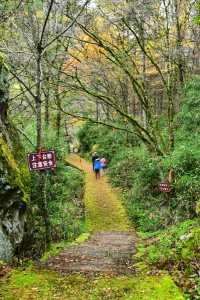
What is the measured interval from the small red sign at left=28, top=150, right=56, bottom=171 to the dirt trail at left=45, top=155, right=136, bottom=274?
2200mm

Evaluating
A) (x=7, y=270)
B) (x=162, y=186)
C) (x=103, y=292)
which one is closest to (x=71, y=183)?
(x=162, y=186)

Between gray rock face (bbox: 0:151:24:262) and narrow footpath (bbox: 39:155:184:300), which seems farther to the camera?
gray rock face (bbox: 0:151:24:262)

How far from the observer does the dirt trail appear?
855 cm

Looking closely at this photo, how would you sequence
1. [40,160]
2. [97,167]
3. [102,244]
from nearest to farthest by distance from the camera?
[40,160]
[102,244]
[97,167]

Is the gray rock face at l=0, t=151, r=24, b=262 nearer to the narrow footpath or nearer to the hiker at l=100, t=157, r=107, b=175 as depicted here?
the narrow footpath

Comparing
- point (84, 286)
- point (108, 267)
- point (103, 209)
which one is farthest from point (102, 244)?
point (103, 209)

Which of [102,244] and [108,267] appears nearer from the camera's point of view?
[108,267]

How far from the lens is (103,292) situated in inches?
252

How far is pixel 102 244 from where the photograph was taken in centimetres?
1168

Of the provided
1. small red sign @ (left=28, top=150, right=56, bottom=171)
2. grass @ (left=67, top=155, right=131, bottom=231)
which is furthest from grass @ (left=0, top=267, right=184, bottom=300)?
grass @ (left=67, top=155, right=131, bottom=231)

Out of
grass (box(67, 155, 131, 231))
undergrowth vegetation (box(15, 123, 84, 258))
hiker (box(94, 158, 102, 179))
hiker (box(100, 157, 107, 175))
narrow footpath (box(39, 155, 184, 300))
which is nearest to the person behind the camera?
narrow footpath (box(39, 155, 184, 300))

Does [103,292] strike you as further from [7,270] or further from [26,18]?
[26,18]

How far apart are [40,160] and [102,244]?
3783 millimetres

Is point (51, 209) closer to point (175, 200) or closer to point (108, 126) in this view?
point (175, 200)
